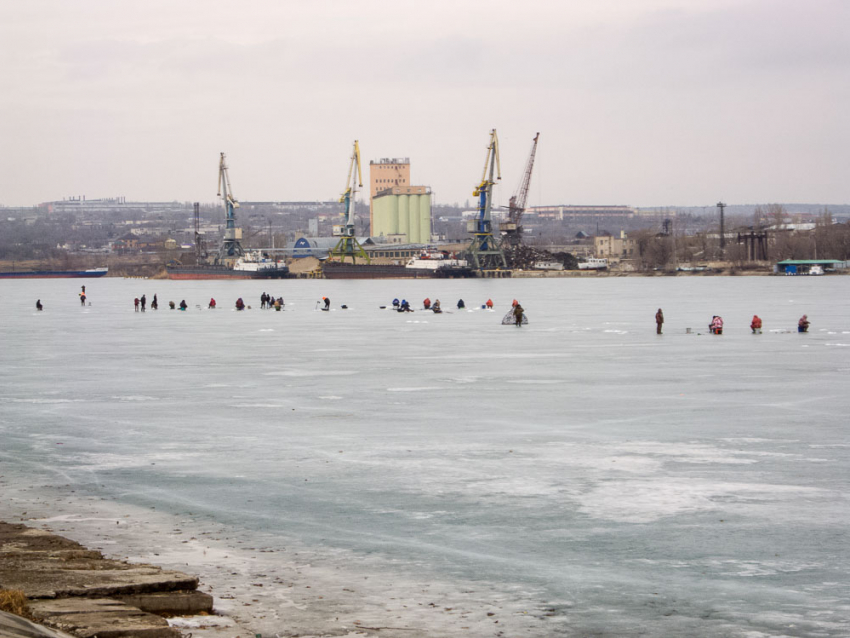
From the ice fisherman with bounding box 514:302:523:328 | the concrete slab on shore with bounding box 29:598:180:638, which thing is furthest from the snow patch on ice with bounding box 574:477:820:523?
the ice fisherman with bounding box 514:302:523:328

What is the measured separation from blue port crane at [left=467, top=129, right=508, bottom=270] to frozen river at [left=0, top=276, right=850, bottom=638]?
149552 mm

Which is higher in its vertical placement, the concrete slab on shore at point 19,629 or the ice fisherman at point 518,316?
the ice fisherman at point 518,316

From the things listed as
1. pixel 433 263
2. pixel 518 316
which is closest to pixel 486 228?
pixel 433 263

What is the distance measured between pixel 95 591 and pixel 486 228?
591 feet

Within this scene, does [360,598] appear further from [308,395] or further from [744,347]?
[744,347]

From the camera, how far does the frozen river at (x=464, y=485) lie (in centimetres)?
1089

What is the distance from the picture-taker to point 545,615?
10414 millimetres

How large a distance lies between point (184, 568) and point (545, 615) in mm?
4071

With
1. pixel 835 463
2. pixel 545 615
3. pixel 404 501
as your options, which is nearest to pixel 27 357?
pixel 404 501

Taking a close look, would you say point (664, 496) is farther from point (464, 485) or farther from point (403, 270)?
point (403, 270)

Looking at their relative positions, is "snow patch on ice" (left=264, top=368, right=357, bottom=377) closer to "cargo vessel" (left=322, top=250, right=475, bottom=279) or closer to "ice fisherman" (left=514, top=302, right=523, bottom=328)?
"ice fisherman" (left=514, top=302, right=523, bottom=328)

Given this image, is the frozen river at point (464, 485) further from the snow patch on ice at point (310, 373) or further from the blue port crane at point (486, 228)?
the blue port crane at point (486, 228)

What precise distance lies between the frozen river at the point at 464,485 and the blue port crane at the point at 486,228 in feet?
491

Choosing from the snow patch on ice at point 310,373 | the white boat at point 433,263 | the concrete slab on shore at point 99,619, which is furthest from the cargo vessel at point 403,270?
the concrete slab on shore at point 99,619
